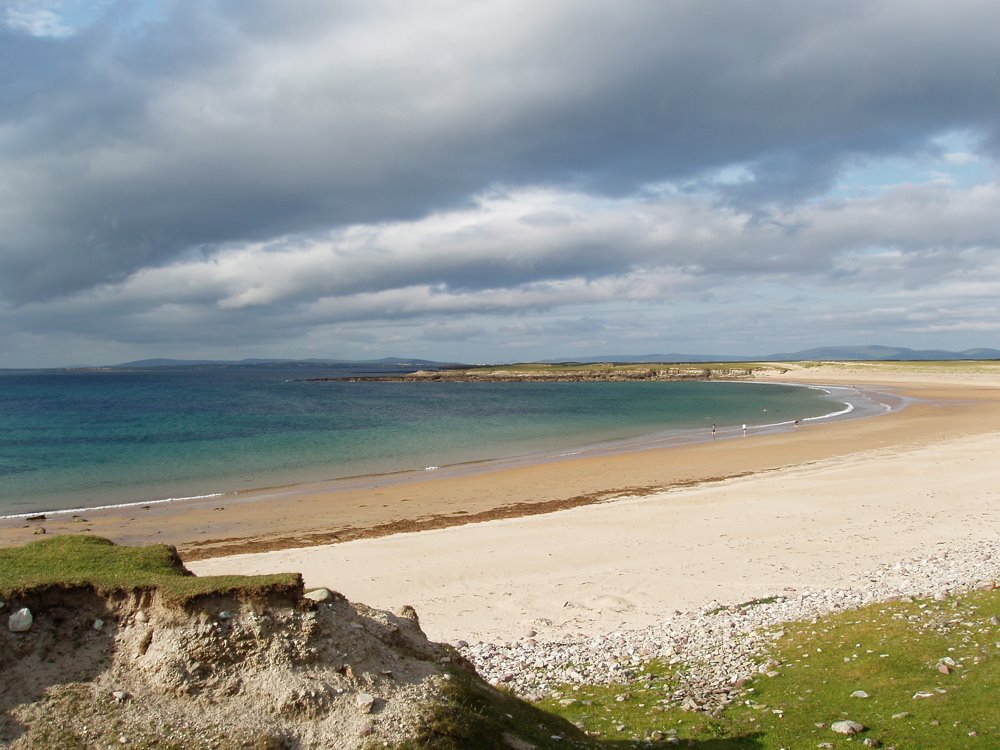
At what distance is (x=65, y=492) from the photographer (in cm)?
3281

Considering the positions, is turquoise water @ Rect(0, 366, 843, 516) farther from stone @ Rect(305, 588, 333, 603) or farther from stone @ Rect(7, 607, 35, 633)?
stone @ Rect(305, 588, 333, 603)

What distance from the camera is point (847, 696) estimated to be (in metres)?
9.00

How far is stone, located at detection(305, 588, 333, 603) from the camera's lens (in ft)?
23.9

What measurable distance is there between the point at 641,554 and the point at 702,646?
6575mm

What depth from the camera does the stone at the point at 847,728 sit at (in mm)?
7941

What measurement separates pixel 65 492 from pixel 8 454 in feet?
57.4

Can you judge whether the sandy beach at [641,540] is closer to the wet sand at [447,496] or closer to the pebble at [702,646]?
the wet sand at [447,496]

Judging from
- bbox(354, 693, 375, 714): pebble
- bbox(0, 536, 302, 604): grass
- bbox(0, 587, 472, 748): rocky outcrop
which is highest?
bbox(0, 536, 302, 604): grass

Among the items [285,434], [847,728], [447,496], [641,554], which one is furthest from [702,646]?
[285,434]

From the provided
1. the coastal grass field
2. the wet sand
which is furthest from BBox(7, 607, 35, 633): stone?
the wet sand

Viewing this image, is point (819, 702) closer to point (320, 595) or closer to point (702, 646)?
point (702, 646)

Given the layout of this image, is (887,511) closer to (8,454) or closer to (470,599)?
(470,599)

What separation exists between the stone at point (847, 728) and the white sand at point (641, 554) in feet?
16.9

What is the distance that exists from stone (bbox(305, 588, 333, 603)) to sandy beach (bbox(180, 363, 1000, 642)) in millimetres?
5935
